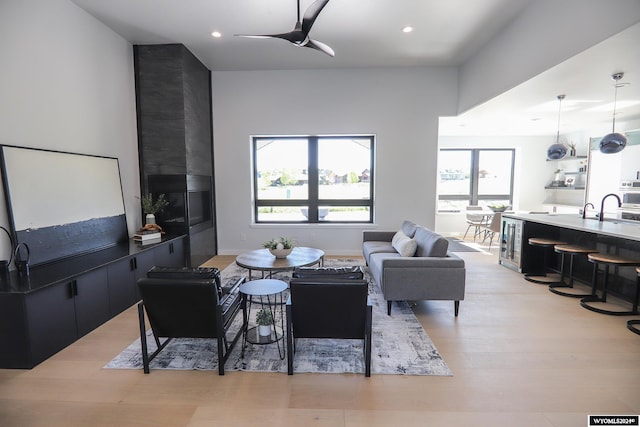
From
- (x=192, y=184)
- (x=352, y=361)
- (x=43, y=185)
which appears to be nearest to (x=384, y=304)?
(x=352, y=361)

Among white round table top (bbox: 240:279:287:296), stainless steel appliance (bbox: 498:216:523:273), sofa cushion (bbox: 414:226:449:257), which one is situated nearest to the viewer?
white round table top (bbox: 240:279:287:296)

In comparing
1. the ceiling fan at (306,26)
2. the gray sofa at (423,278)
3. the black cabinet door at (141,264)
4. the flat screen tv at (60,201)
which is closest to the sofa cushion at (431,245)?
the gray sofa at (423,278)

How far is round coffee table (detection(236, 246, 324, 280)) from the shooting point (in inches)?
145

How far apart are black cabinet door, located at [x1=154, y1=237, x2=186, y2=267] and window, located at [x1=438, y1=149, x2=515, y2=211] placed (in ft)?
23.1

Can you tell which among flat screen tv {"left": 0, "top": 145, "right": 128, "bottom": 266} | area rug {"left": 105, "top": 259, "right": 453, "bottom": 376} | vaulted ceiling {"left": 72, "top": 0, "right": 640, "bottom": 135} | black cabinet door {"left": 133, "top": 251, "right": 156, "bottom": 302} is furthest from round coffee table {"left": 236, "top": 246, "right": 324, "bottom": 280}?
vaulted ceiling {"left": 72, "top": 0, "right": 640, "bottom": 135}

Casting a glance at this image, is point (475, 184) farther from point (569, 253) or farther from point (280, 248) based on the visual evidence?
point (280, 248)

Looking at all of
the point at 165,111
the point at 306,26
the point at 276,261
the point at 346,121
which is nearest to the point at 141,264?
the point at 276,261

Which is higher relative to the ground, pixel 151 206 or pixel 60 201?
pixel 60 201

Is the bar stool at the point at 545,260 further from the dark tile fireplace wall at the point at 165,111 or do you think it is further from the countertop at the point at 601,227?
the dark tile fireplace wall at the point at 165,111

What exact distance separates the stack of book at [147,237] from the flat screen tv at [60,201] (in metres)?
0.24

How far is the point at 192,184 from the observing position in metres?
5.19

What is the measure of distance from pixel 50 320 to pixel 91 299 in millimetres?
457

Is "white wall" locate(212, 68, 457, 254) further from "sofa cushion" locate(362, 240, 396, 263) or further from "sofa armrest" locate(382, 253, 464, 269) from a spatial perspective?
"sofa armrest" locate(382, 253, 464, 269)

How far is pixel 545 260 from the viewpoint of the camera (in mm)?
4867
